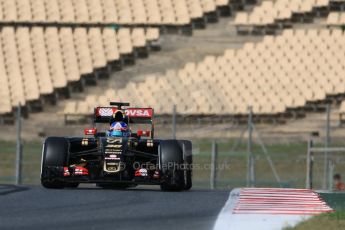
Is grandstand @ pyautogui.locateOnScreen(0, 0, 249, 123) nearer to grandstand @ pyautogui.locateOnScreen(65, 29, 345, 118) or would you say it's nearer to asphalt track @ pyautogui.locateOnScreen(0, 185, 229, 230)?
grandstand @ pyautogui.locateOnScreen(65, 29, 345, 118)

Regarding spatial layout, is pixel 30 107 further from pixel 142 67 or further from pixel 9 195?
pixel 9 195

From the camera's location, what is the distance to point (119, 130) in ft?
57.8

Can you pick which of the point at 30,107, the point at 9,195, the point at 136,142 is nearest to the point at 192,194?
the point at 136,142

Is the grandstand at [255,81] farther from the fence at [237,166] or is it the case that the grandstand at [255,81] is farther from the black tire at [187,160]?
the black tire at [187,160]

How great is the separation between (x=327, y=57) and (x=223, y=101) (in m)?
3.48

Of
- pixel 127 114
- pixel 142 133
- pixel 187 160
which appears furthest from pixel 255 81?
pixel 187 160

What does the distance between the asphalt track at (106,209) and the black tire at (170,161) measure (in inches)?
11.3

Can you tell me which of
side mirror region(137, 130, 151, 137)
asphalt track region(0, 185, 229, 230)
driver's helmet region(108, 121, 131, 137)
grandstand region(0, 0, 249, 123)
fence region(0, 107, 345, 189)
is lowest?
fence region(0, 107, 345, 189)

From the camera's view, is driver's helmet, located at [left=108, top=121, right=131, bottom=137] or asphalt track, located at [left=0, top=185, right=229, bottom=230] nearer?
asphalt track, located at [left=0, top=185, right=229, bottom=230]

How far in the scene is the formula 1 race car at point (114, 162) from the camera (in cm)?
Result: 1694

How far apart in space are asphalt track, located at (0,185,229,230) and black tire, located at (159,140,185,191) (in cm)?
29

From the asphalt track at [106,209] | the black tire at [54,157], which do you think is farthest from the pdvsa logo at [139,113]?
the asphalt track at [106,209]

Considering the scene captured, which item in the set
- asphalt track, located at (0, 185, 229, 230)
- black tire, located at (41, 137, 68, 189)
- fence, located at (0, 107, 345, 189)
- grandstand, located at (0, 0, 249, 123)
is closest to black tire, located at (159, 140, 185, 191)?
asphalt track, located at (0, 185, 229, 230)

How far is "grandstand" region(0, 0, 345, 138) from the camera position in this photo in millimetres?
31078
